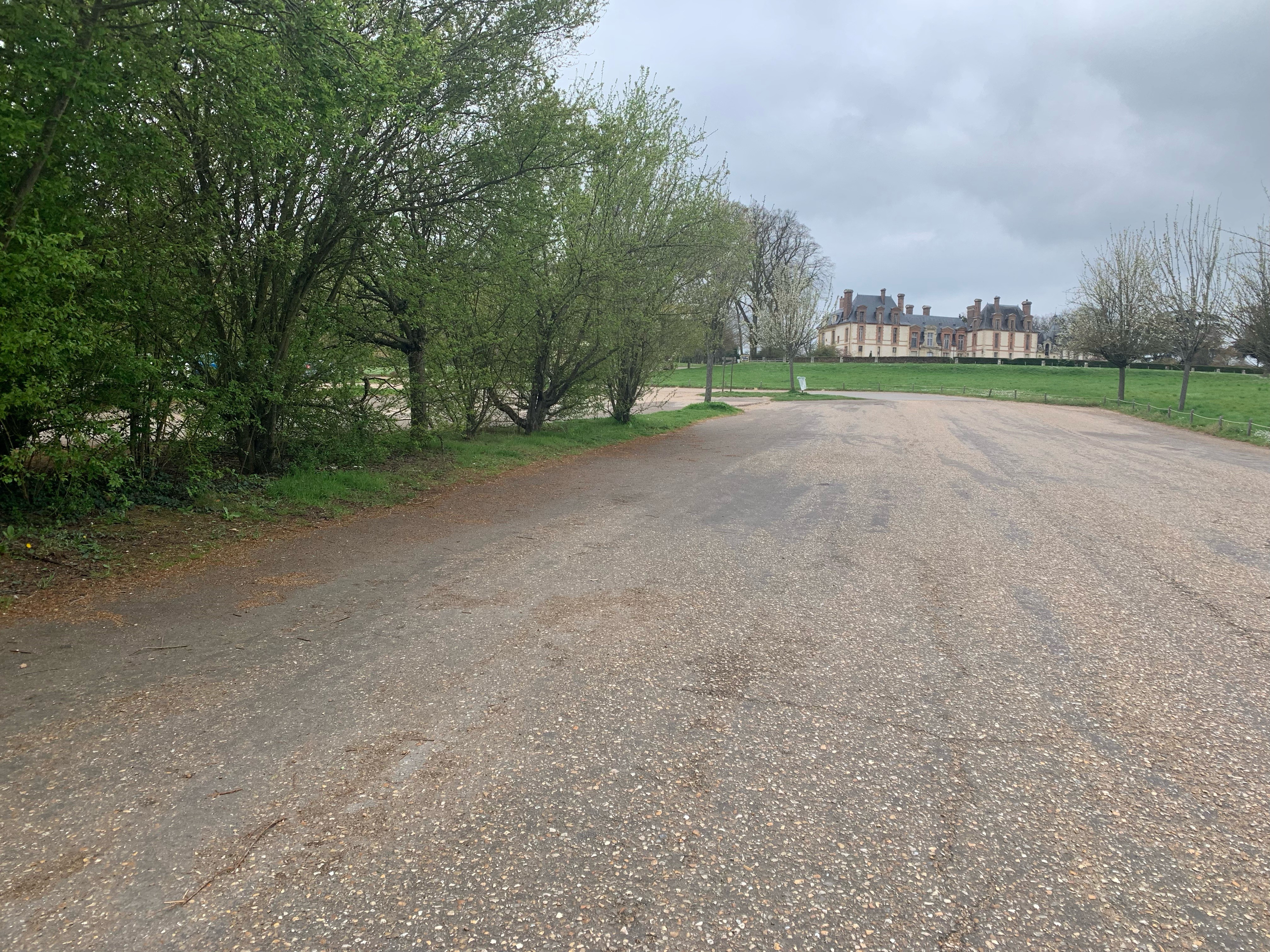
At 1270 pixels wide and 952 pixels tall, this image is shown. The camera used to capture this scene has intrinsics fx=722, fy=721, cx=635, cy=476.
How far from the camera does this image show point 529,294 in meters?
12.6

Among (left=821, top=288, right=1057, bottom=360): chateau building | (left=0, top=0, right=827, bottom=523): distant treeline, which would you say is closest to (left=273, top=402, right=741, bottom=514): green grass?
(left=0, top=0, right=827, bottom=523): distant treeline

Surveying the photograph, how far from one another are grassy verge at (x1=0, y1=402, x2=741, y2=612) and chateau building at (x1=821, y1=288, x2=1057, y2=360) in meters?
92.0

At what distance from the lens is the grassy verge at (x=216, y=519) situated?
5.64 m

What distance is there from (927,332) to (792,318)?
6689 centimetres

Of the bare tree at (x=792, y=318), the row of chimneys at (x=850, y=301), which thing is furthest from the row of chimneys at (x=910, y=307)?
the bare tree at (x=792, y=318)

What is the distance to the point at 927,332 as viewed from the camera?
337ft

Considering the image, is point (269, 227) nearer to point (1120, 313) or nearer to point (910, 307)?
point (1120, 313)

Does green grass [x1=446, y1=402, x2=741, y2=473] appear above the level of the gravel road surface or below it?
above

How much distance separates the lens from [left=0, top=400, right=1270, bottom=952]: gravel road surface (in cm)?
232

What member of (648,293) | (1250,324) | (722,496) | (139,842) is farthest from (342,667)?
(1250,324)

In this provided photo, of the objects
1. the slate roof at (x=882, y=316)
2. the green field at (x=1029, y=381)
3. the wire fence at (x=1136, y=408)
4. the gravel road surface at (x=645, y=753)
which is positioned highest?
the slate roof at (x=882, y=316)

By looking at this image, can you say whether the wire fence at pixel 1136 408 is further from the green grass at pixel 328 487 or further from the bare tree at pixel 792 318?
the green grass at pixel 328 487

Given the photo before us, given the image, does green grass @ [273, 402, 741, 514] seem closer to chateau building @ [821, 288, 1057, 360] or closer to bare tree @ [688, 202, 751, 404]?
bare tree @ [688, 202, 751, 404]

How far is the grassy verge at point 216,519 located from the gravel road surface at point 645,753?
570mm
